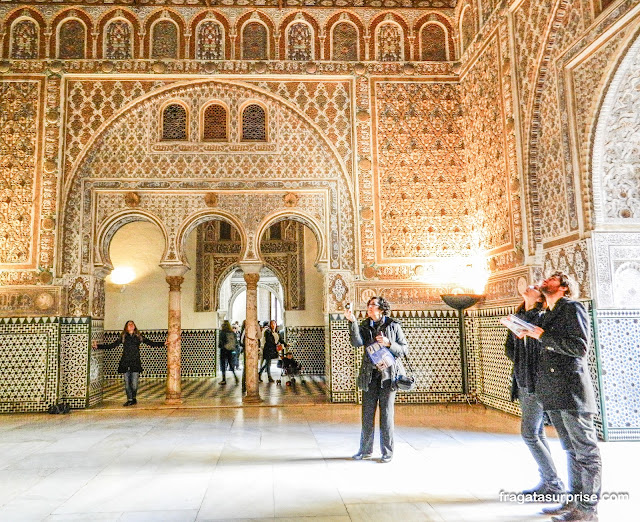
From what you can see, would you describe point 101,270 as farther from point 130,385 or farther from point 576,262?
point 576,262

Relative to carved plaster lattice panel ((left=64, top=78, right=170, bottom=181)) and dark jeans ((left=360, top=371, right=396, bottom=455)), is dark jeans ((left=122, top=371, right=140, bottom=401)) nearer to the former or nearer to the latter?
carved plaster lattice panel ((left=64, top=78, right=170, bottom=181))

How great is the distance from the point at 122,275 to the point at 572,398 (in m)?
11.3

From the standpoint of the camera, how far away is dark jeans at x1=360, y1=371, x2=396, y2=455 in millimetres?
4605

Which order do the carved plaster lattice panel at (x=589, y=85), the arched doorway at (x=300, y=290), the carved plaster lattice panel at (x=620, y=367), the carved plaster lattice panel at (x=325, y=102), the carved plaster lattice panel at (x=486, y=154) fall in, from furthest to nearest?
the arched doorway at (x=300, y=290), the carved plaster lattice panel at (x=325, y=102), the carved plaster lattice panel at (x=486, y=154), the carved plaster lattice panel at (x=620, y=367), the carved plaster lattice panel at (x=589, y=85)

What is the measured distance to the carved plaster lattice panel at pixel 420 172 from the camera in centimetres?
847

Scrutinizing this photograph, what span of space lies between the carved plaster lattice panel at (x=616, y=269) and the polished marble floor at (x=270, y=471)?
1400 millimetres

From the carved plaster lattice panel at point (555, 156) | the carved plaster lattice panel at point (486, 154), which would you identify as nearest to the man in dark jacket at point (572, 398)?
the carved plaster lattice panel at point (555, 156)

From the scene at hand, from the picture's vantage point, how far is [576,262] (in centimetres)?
577

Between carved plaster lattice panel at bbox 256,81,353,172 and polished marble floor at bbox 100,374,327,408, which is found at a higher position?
carved plaster lattice panel at bbox 256,81,353,172

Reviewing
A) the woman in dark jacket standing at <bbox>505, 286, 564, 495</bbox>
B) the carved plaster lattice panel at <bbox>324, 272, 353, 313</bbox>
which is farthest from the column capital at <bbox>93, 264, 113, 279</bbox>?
the woman in dark jacket standing at <bbox>505, 286, 564, 495</bbox>

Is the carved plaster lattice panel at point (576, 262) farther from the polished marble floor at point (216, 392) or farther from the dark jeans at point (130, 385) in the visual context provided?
the dark jeans at point (130, 385)

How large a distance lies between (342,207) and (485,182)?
216 centimetres

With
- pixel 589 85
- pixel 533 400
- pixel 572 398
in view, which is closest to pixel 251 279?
pixel 589 85

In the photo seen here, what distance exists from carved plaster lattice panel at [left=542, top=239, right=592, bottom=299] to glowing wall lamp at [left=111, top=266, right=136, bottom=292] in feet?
31.4
